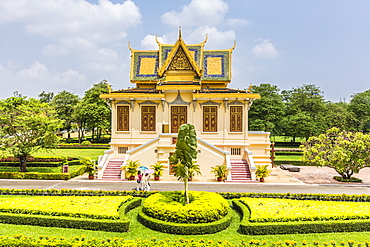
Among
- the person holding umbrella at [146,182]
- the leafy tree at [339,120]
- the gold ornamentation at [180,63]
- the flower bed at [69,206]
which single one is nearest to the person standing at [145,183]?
the person holding umbrella at [146,182]

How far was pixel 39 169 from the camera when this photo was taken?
2448 centimetres

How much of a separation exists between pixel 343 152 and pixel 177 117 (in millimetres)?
15520

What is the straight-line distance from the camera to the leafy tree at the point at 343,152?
20891mm

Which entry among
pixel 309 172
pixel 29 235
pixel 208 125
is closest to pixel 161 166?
pixel 208 125

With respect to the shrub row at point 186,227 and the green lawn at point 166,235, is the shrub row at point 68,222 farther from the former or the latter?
the shrub row at point 186,227

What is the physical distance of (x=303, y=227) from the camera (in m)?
11.0

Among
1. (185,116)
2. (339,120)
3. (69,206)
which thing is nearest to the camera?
(69,206)

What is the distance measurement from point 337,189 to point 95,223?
17525 mm

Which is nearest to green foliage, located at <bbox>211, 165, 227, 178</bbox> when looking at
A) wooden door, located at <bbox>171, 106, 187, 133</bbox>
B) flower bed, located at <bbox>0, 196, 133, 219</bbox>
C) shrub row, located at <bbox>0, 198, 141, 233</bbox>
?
wooden door, located at <bbox>171, 106, 187, 133</bbox>

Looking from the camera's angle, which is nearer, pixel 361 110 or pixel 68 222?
pixel 68 222

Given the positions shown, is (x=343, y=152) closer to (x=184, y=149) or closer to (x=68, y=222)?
(x=184, y=149)

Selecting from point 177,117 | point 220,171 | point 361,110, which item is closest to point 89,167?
point 177,117

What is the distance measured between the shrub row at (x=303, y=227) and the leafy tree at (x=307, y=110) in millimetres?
36473

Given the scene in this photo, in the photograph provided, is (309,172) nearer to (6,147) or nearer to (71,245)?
(71,245)
